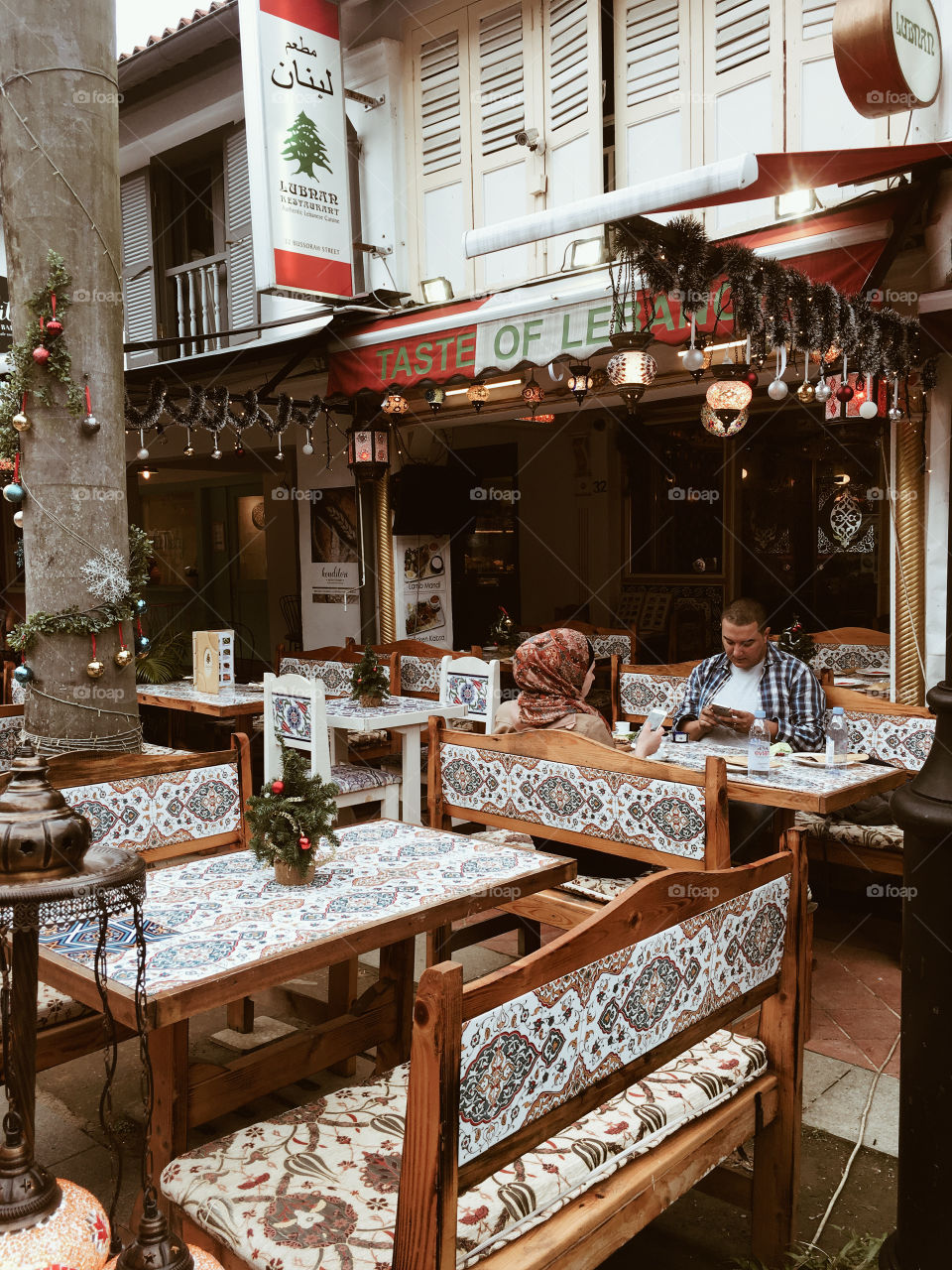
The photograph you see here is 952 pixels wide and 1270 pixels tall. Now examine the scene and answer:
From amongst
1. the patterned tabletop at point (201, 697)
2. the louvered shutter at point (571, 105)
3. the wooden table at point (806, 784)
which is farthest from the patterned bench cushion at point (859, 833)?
the louvered shutter at point (571, 105)

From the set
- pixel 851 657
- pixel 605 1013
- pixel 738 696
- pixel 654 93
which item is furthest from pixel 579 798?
pixel 654 93

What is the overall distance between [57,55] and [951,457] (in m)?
4.92

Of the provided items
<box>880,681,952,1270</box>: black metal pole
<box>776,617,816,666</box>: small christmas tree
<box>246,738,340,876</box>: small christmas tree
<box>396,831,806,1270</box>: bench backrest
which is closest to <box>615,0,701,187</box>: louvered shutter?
<box>776,617,816,666</box>: small christmas tree

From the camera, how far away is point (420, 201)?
8.82 meters

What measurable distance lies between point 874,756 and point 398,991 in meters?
2.98

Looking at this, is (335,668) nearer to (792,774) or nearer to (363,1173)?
(792,774)

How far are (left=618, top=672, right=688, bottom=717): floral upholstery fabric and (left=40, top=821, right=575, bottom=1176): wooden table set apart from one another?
11.0ft

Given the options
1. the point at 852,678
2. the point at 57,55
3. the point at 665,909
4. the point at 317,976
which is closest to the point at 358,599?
the point at 852,678

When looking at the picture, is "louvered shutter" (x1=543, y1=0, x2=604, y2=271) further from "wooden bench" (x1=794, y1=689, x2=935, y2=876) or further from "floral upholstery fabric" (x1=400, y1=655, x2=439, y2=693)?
"wooden bench" (x1=794, y1=689, x2=935, y2=876)

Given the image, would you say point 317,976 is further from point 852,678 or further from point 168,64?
point 168,64

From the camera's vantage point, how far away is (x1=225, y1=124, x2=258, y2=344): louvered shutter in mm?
10195

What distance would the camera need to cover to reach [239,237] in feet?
33.8

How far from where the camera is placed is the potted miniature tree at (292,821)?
279 cm

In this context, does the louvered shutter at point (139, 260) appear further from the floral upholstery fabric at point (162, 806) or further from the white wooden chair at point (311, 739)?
the floral upholstery fabric at point (162, 806)
